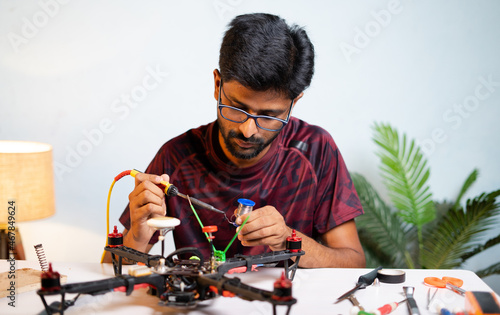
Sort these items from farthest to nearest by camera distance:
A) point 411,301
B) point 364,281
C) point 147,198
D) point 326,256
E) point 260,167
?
point 260,167, point 326,256, point 147,198, point 364,281, point 411,301

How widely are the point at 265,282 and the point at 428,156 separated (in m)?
2.60

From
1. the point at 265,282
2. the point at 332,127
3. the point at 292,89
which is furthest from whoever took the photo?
the point at 332,127

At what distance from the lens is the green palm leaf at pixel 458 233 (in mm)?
3607

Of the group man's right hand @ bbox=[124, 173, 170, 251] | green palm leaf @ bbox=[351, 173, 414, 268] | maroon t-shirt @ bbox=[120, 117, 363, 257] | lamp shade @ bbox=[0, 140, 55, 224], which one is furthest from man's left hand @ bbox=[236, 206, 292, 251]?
green palm leaf @ bbox=[351, 173, 414, 268]

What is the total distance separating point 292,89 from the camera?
208cm

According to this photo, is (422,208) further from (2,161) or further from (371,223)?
(2,161)

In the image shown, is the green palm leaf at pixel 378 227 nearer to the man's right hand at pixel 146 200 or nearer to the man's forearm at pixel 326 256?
the man's forearm at pixel 326 256

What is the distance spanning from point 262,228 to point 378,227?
2191 millimetres

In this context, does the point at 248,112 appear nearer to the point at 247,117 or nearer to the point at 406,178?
the point at 247,117

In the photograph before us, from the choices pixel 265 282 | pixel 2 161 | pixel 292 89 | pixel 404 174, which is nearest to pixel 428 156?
pixel 404 174

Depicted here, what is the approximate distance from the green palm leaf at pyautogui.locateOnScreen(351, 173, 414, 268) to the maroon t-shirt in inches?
51.9

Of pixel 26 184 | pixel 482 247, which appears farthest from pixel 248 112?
pixel 482 247

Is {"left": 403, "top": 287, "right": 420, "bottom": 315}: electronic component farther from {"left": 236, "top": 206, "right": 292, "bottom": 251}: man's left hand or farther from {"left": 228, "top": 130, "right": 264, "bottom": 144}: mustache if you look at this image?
{"left": 228, "top": 130, "right": 264, "bottom": 144}: mustache

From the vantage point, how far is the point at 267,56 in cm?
205
